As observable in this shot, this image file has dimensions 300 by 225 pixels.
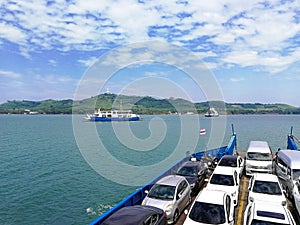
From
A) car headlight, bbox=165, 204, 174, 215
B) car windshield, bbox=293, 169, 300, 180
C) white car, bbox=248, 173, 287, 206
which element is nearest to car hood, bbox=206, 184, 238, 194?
white car, bbox=248, 173, 287, 206

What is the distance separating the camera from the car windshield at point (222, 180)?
1091cm

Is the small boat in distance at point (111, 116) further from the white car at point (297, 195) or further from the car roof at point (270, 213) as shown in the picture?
the car roof at point (270, 213)

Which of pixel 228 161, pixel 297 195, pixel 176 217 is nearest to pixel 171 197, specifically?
pixel 176 217

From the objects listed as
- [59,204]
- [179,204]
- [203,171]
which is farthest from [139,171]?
[179,204]

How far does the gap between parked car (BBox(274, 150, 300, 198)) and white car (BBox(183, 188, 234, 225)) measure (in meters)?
4.42

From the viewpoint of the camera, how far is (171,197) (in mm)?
9523

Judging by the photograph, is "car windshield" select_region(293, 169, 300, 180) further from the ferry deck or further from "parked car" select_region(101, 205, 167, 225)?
"parked car" select_region(101, 205, 167, 225)

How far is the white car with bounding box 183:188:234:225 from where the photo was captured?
7.52 meters

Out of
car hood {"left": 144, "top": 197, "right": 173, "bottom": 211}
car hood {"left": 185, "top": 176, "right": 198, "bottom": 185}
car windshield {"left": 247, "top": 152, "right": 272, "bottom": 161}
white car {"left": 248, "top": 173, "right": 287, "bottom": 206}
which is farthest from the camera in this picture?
car windshield {"left": 247, "top": 152, "right": 272, "bottom": 161}

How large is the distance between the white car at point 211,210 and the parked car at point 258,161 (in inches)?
263

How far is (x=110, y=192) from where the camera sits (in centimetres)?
2059

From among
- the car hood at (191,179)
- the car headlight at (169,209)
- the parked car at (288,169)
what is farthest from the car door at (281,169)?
the car headlight at (169,209)

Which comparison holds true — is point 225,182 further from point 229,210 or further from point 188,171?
point 229,210

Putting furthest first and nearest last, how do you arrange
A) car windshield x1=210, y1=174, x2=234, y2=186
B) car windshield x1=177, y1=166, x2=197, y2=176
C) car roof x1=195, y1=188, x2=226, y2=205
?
car windshield x1=177, y1=166, x2=197, y2=176
car windshield x1=210, y1=174, x2=234, y2=186
car roof x1=195, y1=188, x2=226, y2=205
